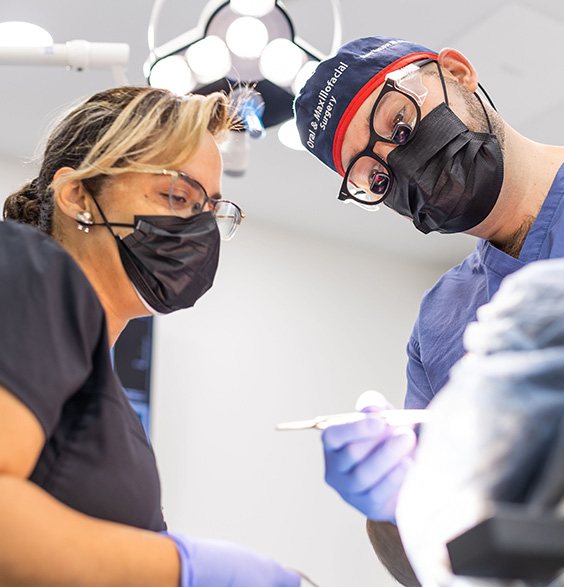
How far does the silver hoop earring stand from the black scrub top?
337mm

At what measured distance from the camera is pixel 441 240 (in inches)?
179

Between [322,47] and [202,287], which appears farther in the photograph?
[322,47]

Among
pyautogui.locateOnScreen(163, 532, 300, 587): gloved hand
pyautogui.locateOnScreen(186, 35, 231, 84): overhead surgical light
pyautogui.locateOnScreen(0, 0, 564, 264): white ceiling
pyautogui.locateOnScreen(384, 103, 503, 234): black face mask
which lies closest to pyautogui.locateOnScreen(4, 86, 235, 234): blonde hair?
pyautogui.locateOnScreen(384, 103, 503, 234): black face mask

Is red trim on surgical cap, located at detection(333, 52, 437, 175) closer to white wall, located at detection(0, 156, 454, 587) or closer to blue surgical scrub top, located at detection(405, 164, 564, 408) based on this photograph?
blue surgical scrub top, located at detection(405, 164, 564, 408)

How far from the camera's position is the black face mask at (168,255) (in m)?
1.46

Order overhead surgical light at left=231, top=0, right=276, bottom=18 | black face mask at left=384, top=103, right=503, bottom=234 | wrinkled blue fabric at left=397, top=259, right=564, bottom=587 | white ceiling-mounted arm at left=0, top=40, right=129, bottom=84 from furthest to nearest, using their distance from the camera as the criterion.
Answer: overhead surgical light at left=231, top=0, right=276, bottom=18 < white ceiling-mounted arm at left=0, top=40, right=129, bottom=84 < black face mask at left=384, top=103, right=503, bottom=234 < wrinkled blue fabric at left=397, top=259, right=564, bottom=587

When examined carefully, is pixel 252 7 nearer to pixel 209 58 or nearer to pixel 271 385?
pixel 209 58

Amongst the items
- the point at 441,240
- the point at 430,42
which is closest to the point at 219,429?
the point at 441,240

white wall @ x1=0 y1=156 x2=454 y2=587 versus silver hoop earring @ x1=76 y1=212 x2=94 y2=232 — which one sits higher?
silver hoop earring @ x1=76 y1=212 x2=94 y2=232

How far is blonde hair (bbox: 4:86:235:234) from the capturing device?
143 centimetres

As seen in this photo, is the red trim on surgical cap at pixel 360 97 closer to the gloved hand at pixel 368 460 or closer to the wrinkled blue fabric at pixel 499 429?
A: the gloved hand at pixel 368 460

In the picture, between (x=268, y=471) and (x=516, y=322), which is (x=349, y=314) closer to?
(x=268, y=471)

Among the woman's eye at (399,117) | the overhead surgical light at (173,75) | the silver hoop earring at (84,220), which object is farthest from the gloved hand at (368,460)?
the overhead surgical light at (173,75)

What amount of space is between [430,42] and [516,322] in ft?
8.17
